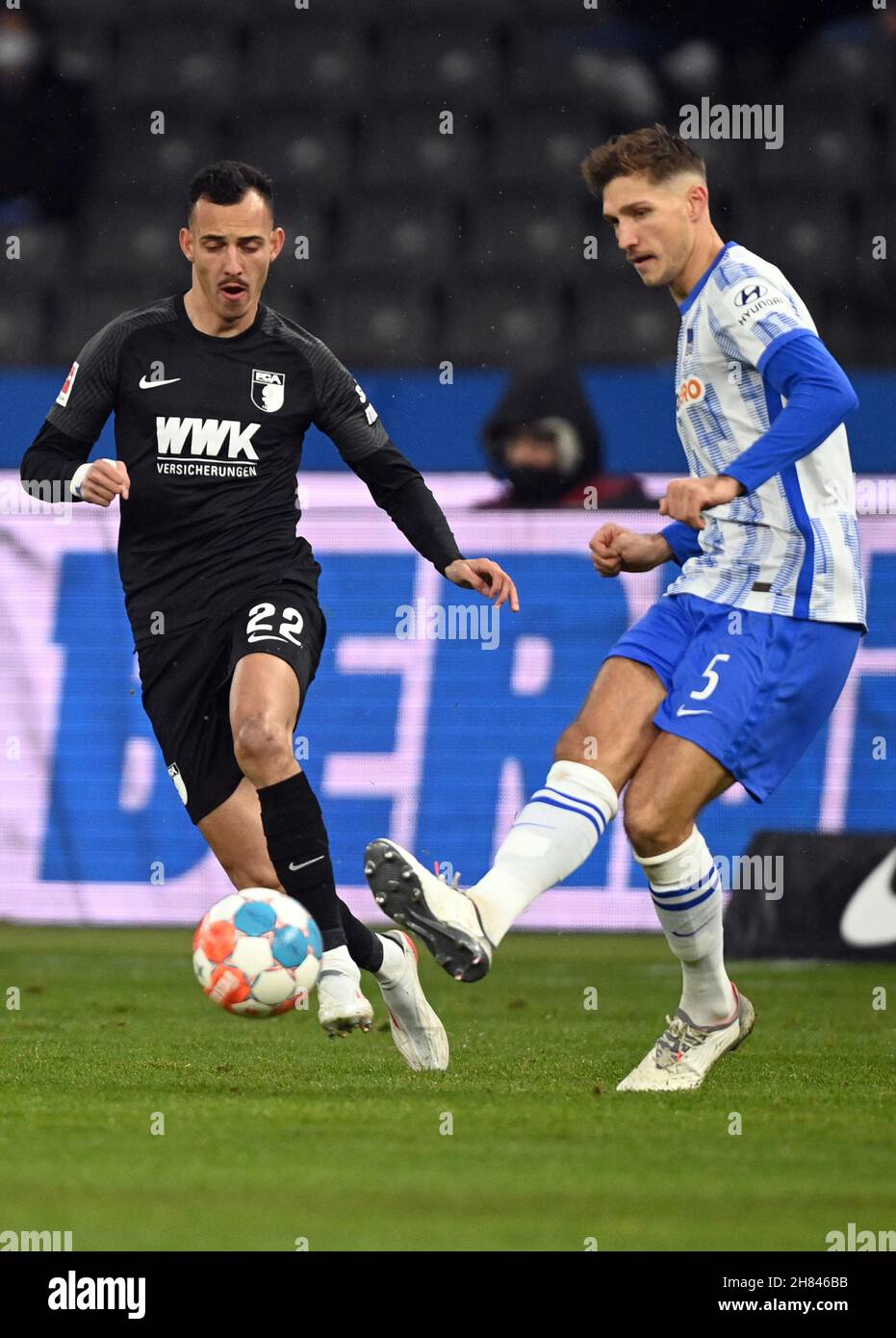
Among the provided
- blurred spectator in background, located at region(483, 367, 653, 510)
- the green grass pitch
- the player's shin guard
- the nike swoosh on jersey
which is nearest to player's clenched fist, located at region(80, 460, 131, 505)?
the player's shin guard

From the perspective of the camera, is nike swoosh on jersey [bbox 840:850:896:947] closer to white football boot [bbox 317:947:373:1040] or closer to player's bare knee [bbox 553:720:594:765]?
white football boot [bbox 317:947:373:1040]

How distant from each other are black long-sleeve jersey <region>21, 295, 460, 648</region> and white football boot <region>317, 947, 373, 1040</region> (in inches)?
40.7

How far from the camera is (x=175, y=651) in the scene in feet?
18.5

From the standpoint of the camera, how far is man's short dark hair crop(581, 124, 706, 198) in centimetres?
493

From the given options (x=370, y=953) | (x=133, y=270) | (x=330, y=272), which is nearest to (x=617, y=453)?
(x=330, y=272)

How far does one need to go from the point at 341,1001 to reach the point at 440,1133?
2.56ft

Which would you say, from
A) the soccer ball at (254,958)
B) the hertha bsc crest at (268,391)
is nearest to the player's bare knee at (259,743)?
the soccer ball at (254,958)

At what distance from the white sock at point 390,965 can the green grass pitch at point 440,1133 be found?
235 mm

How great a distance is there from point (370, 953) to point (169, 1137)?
4.18 ft

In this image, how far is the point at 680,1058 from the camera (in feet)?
16.5

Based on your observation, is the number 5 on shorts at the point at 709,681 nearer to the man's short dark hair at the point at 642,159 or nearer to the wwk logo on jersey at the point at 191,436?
the man's short dark hair at the point at 642,159

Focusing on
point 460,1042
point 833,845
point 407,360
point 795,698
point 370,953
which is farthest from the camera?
point 407,360

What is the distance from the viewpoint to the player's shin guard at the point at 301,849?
5.21 metres

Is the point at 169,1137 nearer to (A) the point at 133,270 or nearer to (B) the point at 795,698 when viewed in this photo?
(B) the point at 795,698
